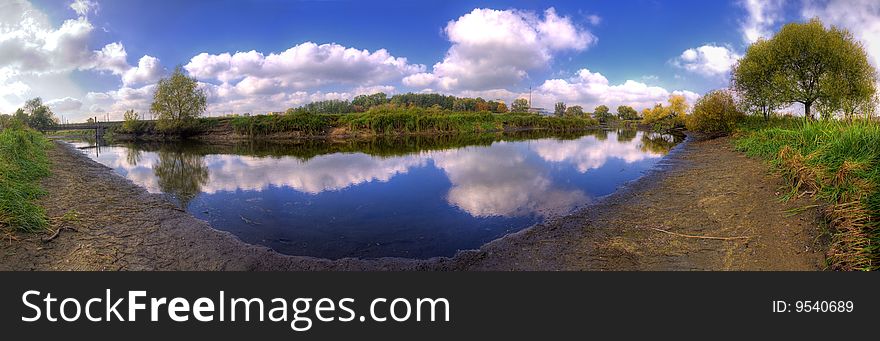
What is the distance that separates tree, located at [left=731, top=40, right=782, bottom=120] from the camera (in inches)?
1101

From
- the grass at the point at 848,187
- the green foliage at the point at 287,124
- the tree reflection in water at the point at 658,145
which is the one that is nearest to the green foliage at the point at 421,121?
the green foliage at the point at 287,124

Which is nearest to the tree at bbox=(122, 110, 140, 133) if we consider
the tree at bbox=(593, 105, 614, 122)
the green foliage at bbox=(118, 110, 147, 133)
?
the green foliage at bbox=(118, 110, 147, 133)

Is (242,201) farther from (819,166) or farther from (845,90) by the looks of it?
(845,90)

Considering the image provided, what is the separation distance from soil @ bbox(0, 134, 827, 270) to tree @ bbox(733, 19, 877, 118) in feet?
82.9

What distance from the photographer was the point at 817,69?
26500mm

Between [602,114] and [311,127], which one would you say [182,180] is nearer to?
Result: [311,127]

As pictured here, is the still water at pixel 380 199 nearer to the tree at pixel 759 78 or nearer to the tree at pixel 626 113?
the tree at pixel 759 78

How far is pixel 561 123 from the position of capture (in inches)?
3438

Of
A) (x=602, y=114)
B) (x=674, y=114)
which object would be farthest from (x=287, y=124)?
(x=602, y=114)

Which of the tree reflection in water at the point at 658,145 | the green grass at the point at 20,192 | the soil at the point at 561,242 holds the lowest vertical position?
the soil at the point at 561,242

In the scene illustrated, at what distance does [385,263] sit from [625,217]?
505cm

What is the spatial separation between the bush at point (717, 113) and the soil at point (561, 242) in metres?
31.1

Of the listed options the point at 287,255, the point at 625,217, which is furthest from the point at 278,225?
the point at 625,217

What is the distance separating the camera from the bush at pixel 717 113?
1331 inches
